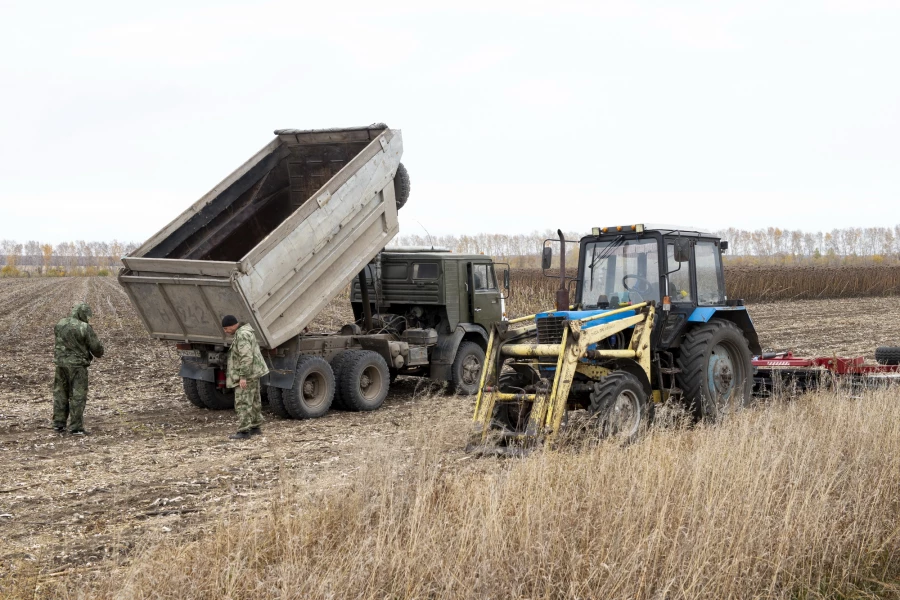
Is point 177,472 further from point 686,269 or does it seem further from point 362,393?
point 686,269

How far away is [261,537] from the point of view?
16.9 feet

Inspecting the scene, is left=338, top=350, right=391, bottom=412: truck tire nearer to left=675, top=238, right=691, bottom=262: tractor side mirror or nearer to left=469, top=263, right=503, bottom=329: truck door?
left=469, top=263, right=503, bottom=329: truck door

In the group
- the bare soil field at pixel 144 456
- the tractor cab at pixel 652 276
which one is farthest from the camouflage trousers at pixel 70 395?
the tractor cab at pixel 652 276

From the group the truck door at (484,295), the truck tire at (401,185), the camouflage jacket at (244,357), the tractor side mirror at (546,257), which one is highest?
the truck tire at (401,185)

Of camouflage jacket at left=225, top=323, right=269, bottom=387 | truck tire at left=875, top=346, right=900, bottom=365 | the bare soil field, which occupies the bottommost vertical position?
the bare soil field

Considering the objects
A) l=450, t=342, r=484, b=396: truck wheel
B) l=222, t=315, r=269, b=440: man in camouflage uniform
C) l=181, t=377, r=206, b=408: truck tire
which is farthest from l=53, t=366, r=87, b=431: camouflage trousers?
l=450, t=342, r=484, b=396: truck wheel

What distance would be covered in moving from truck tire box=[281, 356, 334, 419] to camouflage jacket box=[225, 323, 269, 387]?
3.29 feet

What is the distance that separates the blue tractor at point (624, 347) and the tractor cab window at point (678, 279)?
1 cm

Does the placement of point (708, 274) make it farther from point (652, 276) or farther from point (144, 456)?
point (144, 456)

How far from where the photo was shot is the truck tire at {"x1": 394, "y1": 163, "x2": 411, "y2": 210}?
12281mm

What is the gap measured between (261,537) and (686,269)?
19.3ft

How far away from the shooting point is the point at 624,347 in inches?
345

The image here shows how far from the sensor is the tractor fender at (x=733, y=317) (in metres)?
9.21

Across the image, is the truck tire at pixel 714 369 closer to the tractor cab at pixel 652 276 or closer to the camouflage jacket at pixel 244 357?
the tractor cab at pixel 652 276
